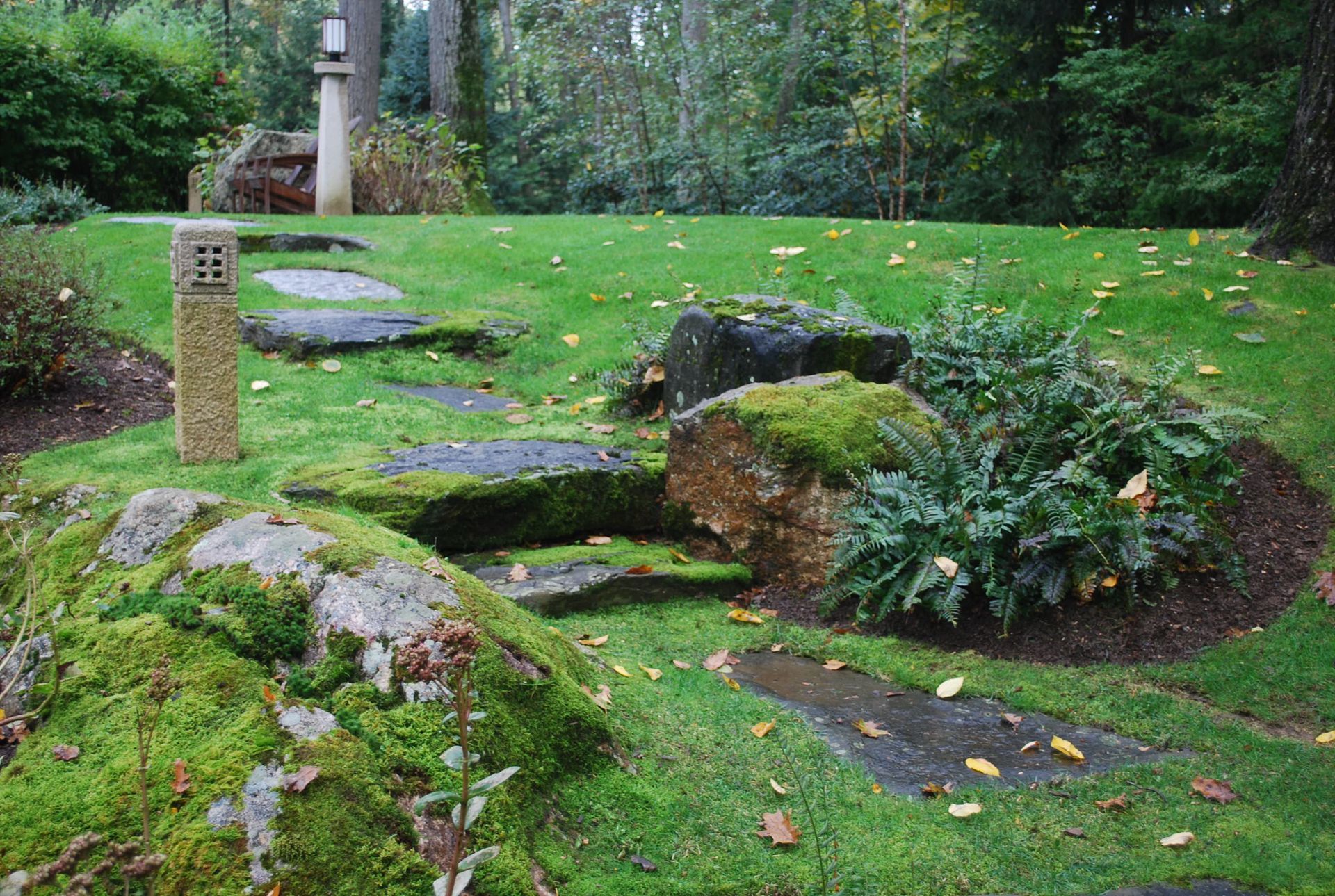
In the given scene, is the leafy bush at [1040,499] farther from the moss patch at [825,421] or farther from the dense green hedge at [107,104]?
the dense green hedge at [107,104]

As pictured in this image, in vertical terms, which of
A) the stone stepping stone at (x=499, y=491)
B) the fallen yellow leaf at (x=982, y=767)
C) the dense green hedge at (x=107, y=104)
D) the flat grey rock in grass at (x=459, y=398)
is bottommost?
the fallen yellow leaf at (x=982, y=767)

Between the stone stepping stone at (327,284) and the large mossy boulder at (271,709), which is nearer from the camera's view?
the large mossy boulder at (271,709)

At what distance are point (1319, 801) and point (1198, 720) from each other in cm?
72

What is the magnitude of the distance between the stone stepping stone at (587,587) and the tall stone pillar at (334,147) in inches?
402

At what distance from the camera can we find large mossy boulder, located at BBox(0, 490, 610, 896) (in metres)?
2.40

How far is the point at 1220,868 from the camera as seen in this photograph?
3.25m

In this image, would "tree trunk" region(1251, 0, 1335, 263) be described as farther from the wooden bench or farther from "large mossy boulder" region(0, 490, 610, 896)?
the wooden bench

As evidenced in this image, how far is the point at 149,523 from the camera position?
3617mm

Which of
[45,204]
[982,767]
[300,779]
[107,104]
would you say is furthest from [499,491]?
[107,104]

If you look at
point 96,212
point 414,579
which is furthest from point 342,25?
point 414,579

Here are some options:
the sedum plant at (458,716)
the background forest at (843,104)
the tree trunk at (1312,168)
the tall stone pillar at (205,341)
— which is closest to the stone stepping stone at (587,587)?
the tall stone pillar at (205,341)

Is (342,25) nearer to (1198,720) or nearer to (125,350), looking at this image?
(125,350)

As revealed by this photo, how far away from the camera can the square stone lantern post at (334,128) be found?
45.0ft

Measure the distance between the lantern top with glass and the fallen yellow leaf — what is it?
12992 millimetres
